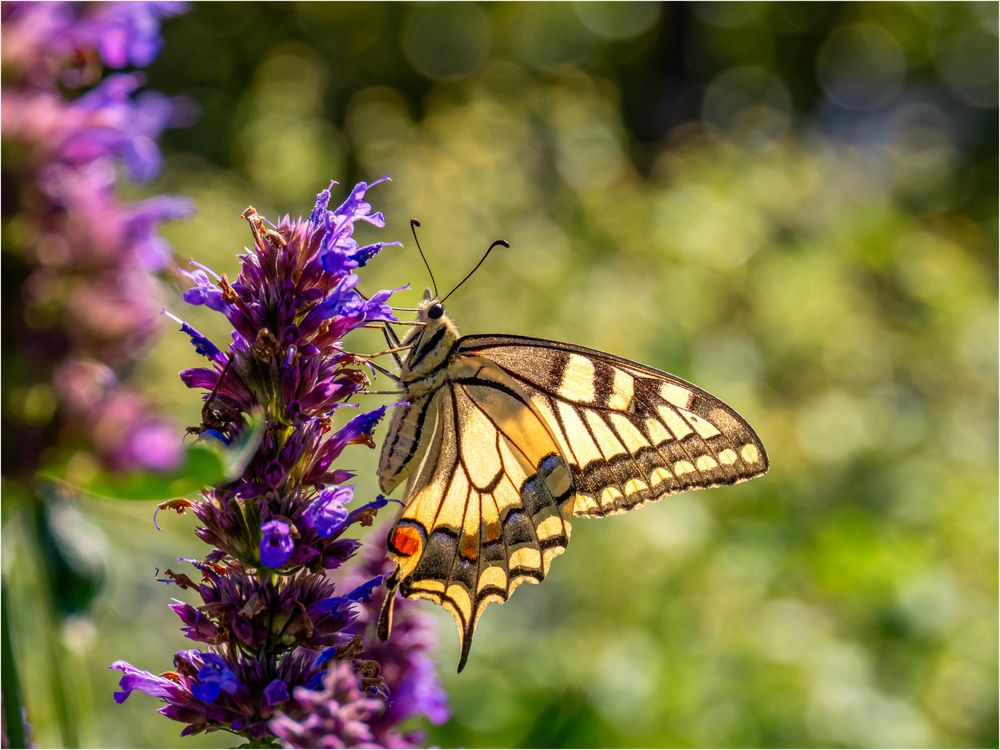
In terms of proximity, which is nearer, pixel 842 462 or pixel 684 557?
pixel 684 557

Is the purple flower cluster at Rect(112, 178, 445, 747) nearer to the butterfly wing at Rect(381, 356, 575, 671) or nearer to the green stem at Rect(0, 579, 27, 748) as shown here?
the green stem at Rect(0, 579, 27, 748)

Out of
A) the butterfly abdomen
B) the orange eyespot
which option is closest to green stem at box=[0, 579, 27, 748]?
the orange eyespot

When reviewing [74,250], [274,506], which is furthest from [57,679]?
[74,250]

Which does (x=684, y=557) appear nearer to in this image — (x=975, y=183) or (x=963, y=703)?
(x=963, y=703)

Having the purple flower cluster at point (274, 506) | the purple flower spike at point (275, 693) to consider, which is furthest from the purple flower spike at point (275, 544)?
the purple flower spike at point (275, 693)

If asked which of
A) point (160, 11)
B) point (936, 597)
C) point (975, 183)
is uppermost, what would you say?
point (975, 183)

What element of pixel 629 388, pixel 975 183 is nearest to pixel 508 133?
pixel 629 388
